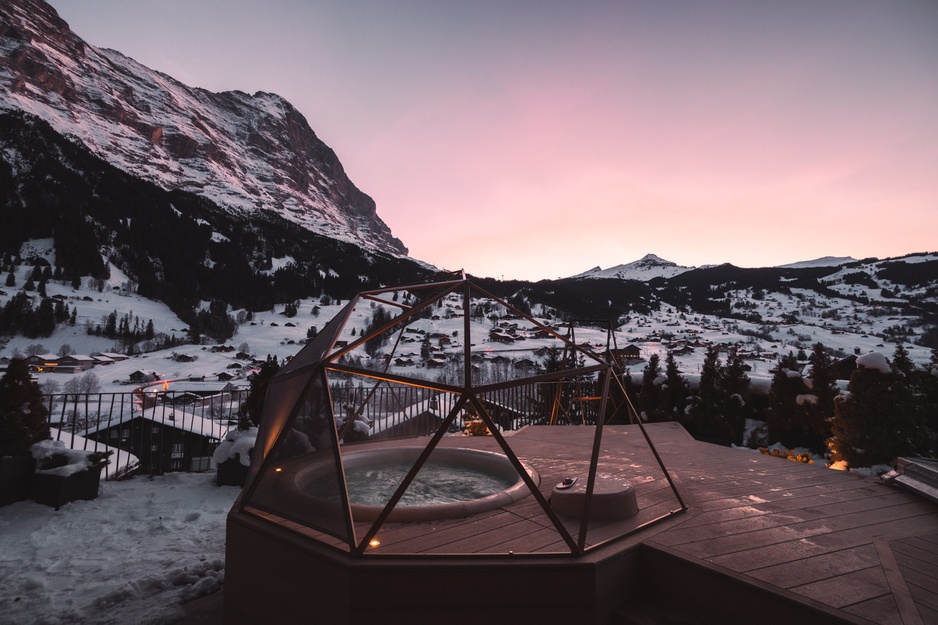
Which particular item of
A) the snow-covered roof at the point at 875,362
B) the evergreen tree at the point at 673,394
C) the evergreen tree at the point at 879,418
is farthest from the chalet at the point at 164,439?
the snow-covered roof at the point at 875,362

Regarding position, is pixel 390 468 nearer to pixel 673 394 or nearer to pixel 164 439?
pixel 164 439

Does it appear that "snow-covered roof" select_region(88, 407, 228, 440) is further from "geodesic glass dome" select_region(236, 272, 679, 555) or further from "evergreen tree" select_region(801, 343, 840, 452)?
"evergreen tree" select_region(801, 343, 840, 452)

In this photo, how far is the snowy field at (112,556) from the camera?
4133 mm

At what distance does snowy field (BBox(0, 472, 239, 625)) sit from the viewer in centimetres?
413

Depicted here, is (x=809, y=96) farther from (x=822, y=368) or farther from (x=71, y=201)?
(x=71, y=201)

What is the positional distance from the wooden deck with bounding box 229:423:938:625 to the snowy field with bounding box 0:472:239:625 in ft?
7.90

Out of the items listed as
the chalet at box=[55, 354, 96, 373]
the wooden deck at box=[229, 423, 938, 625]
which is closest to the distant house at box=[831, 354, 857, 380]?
the wooden deck at box=[229, 423, 938, 625]

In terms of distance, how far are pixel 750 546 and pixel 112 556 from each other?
710 centimetres

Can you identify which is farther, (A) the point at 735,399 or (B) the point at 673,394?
(B) the point at 673,394

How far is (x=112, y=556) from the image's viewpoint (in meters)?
5.26

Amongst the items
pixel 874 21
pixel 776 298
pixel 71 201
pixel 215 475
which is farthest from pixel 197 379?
pixel 776 298

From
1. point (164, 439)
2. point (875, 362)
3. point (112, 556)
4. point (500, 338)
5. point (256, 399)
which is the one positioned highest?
point (500, 338)

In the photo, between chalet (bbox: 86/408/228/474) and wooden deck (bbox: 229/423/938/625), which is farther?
chalet (bbox: 86/408/228/474)

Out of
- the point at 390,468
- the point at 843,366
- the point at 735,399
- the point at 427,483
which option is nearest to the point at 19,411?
the point at 390,468
